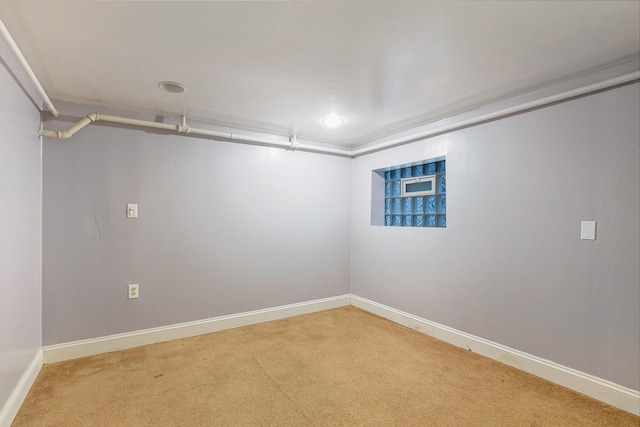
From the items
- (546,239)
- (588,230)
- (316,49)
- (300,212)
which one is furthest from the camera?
(300,212)

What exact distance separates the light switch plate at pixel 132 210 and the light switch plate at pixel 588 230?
3409mm

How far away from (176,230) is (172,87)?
128cm

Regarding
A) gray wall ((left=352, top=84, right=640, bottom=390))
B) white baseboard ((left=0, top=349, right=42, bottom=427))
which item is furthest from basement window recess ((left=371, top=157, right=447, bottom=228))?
white baseboard ((left=0, top=349, right=42, bottom=427))

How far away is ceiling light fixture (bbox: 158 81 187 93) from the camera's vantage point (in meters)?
2.21

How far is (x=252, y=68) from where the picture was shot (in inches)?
78.0

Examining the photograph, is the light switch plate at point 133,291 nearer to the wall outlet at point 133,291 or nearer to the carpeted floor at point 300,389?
the wall outlet at point 133,291

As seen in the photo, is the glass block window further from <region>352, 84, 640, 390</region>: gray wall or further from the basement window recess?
<region>352, 84, 640, 390</region>: gray wall

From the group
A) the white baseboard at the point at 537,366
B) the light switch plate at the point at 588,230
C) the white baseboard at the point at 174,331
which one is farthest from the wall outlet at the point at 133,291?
the light switch plate at the point at 588,230

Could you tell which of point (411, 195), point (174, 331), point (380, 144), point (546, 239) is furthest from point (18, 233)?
point (546, 239)

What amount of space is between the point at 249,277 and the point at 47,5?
8.33ft

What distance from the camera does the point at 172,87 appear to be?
7.47 feet

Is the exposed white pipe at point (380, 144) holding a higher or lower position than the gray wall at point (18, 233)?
higher

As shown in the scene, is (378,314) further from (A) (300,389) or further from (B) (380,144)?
(B) (380,144)

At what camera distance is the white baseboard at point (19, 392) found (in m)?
1.63
